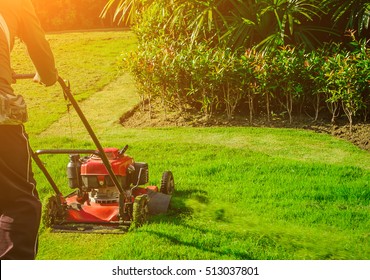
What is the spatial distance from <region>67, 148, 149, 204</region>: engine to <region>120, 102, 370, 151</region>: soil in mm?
3709

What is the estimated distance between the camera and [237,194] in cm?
574

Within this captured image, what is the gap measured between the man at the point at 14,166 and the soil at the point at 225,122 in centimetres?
557

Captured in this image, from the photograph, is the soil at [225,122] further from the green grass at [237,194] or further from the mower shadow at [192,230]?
the mower shadow at [192,230]

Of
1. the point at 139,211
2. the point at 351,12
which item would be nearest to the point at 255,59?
the point at 351,12

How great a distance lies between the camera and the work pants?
114 inches

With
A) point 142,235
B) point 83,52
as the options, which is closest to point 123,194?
point 142,235

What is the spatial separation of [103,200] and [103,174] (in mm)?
255

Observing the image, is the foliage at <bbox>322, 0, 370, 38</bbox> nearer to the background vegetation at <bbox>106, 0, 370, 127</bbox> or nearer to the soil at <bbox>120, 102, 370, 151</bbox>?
the background vegetation at <bbox>106, 0, 370, 127</bbox>

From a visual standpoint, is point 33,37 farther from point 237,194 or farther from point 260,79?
point 260,79

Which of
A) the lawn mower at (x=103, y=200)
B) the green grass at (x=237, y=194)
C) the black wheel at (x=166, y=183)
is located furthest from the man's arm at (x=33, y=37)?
the black wheel at (x=166, y=183)

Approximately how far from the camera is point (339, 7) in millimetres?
9695

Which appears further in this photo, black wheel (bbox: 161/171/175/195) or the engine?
black wheel (bbox: 161/171/175/195)

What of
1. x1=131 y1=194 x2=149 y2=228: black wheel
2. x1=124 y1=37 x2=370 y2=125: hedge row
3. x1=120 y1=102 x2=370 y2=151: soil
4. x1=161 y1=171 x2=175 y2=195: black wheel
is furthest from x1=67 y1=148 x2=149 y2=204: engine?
x1=124 y1=37 x2=370 y2=125: hedge row

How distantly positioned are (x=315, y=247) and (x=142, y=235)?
1280 millimetres
